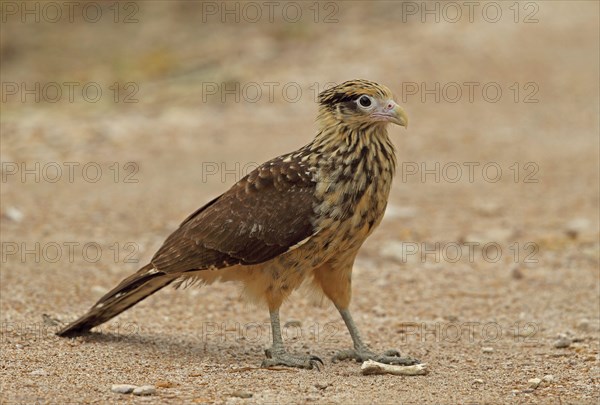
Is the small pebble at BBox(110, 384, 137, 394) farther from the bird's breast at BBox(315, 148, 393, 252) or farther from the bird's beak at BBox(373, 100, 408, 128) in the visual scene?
the bird's beak at BBox(373, 100, 408, 128)

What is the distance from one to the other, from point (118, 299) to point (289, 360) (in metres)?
1.34

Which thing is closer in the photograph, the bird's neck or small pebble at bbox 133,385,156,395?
small pebble at bbox 133,385,156,395

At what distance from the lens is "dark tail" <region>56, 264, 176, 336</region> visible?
291 inches

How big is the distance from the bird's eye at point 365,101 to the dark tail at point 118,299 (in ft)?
6.06

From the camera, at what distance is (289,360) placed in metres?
7.09

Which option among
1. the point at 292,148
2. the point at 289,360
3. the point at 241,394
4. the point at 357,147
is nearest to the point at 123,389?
the point at 241,394

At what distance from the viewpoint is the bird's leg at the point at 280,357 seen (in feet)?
23.3

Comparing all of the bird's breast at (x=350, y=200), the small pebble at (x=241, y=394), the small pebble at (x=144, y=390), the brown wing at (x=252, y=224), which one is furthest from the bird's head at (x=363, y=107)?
the small pebble at (x=144, y=390)

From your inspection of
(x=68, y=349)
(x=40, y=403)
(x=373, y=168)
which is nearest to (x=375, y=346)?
(x=373, y=168)

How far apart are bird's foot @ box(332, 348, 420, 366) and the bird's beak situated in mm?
1663

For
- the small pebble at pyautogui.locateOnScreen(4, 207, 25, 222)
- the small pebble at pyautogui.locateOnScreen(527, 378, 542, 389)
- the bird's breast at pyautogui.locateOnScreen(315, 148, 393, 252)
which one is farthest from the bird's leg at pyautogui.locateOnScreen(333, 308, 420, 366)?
the small pebble at pyautogui.locateOnScreen(4, 207, 25, 222)

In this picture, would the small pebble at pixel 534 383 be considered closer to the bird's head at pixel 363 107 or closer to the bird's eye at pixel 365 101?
the bird's head at pixel 363 107

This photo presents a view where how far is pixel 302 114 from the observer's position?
16359 millimetres

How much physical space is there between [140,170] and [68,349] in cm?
691
